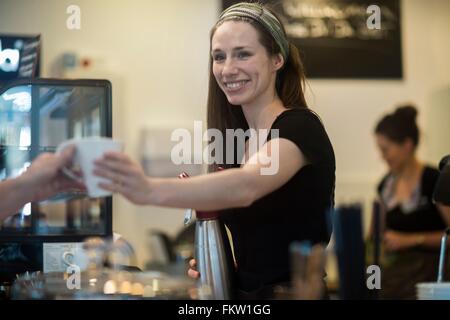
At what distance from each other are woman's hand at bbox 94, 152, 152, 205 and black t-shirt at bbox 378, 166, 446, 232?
191 centimetres

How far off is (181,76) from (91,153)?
A: 285 centimetres

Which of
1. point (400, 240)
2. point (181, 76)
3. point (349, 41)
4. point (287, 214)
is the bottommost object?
point (400, 240)

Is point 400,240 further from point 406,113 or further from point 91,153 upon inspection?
point 91,153

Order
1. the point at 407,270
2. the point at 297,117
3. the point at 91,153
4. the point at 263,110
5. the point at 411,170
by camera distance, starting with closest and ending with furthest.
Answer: the point at 91,153 < the point at 297,117 < the point at 263,110 < the point at 407,270 < the point at 411,170

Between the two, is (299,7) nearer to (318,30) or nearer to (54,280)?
(318,30)

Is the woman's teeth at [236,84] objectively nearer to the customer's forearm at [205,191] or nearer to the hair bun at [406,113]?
the customer's forearm at [205,191]

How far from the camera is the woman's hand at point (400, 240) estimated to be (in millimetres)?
2629

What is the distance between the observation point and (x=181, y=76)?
369 centimetres

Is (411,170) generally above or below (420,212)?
above

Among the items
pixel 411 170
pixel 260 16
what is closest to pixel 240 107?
pixel 260 16

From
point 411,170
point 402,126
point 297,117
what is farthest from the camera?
point 402,126

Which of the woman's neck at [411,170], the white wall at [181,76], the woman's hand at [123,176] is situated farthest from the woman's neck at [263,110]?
the white wall at [181,76]

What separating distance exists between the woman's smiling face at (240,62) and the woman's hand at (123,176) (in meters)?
0.34

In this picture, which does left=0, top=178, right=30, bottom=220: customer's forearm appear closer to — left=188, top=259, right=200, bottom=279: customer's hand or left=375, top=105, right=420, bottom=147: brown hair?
left=188, top=259, right=200, bottom=279: customer's hand
